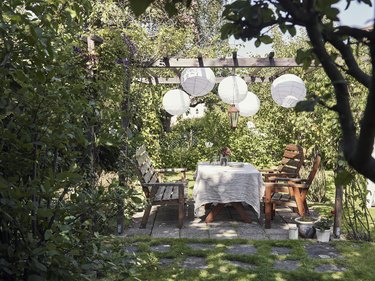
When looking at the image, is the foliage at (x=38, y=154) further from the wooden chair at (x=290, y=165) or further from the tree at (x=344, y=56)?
the wooden chair at (x=290, y=165)

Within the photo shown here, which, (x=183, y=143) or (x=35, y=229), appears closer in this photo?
(x=35, y=229)

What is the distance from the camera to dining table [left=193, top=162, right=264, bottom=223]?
6.03 meters

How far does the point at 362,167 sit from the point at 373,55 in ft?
0.57

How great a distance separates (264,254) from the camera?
453 centimetres

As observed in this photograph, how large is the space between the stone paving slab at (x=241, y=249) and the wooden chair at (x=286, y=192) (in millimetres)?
964

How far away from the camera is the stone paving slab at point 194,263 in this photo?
13.7 ft

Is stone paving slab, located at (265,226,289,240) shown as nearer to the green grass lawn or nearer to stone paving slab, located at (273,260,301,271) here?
the green grass lawn

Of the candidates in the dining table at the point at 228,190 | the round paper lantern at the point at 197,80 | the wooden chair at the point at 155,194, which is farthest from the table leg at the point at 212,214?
the round paper lantern at the point at 197,80

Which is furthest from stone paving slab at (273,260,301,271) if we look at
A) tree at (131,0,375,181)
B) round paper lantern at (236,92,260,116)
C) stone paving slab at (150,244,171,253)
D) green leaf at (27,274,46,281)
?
round paper lantern at (236,92,260,116)

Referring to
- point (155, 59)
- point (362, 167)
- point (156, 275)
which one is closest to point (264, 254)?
point (156, 275)

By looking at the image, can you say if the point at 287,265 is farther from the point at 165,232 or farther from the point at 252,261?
the point at 165,232

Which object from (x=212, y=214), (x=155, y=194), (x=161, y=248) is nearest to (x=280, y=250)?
(x=161, y=248)

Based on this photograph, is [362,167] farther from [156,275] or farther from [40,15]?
[156,275]

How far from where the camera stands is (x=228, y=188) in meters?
6.09
